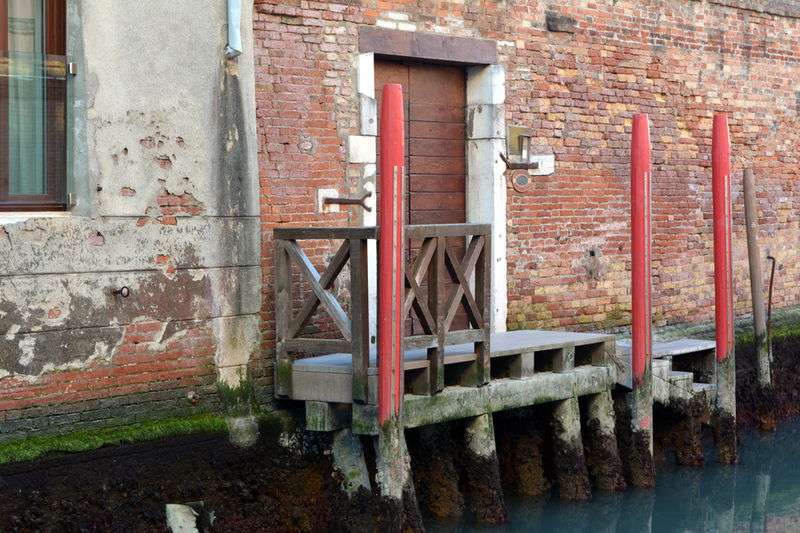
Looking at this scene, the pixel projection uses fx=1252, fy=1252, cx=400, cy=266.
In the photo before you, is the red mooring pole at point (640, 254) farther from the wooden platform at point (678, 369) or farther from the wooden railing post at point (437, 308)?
the wooden railing post at point (437, 308)

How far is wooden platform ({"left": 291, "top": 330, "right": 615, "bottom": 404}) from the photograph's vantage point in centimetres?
706

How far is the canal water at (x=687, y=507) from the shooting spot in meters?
7.99

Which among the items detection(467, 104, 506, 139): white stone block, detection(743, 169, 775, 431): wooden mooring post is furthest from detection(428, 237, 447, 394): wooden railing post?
detection(743, 169, 775, 431): wooden mooring post

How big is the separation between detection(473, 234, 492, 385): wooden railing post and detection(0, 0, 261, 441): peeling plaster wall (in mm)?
1310

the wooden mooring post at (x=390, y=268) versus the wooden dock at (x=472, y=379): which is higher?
the wooden mooring post at (x=390, y=268)

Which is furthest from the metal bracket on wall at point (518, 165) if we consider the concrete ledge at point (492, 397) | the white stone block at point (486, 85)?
the concrete ledge at point (492, 397)

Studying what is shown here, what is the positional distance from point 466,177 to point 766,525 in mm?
3167

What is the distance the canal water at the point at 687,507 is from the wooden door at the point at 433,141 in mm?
1536

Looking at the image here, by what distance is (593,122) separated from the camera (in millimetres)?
9812

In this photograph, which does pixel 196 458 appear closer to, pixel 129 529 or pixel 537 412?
pixel 129 529

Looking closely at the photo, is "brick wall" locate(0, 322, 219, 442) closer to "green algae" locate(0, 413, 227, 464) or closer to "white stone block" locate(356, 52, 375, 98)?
"green algae" locate(0, 413, 227, 464)

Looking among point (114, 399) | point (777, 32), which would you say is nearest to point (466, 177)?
point (114, 399)

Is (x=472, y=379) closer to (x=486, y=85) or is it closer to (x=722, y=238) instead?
(x=486, y=85)

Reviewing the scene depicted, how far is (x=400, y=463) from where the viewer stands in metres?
6.97
